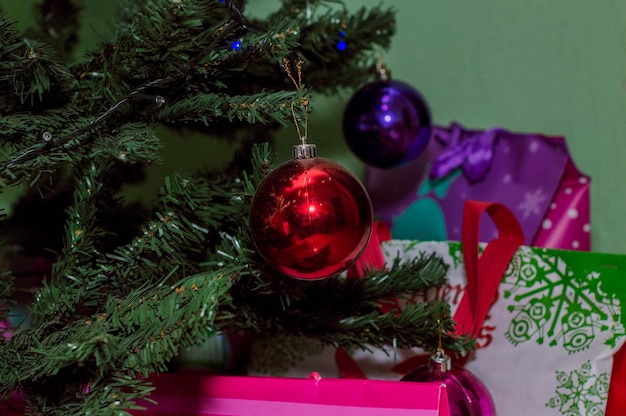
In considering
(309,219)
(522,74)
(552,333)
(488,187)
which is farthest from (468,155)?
(309,219)

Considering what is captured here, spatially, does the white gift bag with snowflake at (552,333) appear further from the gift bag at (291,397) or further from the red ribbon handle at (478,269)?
the gift bag at (291,397)

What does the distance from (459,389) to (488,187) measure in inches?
11.5

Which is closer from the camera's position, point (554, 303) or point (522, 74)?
point (554, 303)

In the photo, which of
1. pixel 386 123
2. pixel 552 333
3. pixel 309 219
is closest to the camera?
pixel 309 219

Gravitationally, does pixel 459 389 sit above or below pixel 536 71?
below

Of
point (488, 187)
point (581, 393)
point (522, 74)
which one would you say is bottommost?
point (581, 393)

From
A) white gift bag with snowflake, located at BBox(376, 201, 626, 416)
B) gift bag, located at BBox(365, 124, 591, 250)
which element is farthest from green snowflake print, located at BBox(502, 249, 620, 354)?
gift bag, located at BBox(365, 124, 591, 250)

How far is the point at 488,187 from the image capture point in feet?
2.34

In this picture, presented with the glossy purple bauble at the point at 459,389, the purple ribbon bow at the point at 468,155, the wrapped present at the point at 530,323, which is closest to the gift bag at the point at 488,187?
the purple ribbon bow at the point at 468,155

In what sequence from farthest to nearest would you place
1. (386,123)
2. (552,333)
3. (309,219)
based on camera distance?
(386,123), (552,333), (309,219)

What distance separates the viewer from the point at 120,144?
1.32 feet

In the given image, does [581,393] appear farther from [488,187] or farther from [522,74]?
[522,74]

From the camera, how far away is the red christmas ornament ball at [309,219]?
40 centimetres

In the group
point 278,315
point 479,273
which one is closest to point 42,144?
point 278,315
